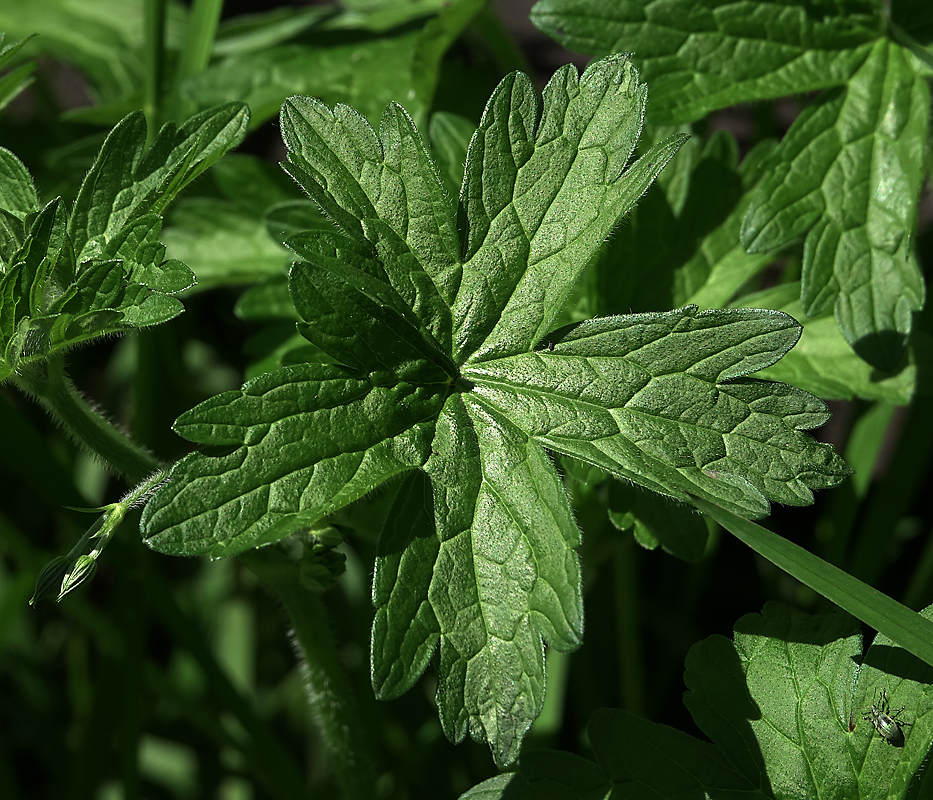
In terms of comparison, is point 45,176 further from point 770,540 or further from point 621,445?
point 770,540

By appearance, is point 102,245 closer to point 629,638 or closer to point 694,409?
point 694,409

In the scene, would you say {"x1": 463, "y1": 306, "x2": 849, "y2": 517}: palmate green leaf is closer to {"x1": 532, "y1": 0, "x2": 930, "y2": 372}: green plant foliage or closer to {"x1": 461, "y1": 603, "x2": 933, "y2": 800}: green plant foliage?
{"x1": 461, "y1": 603, "x2": 933, "y2": 800}: green plant foliage

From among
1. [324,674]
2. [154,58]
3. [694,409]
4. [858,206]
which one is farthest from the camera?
[154,58]

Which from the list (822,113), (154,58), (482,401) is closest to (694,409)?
(482,401)

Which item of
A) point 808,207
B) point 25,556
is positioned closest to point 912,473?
point 808,207

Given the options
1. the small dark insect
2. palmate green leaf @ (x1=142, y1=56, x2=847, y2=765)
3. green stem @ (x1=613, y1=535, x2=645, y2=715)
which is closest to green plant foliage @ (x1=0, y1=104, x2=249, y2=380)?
palmate green leaf @ (x1=142, y1=56, x2=847, y2=765)

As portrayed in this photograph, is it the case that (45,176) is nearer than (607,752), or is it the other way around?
(607,752)
